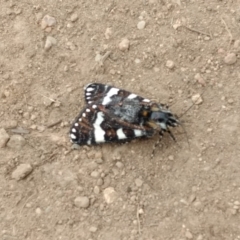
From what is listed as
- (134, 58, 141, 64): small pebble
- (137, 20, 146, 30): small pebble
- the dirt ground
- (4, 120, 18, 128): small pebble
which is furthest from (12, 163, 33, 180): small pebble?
(137, 20, 146, 30): small pebble

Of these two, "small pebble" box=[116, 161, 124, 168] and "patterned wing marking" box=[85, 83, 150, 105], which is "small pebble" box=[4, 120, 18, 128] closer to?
"patterned wing marking" box=[85, 83, 150, 105]

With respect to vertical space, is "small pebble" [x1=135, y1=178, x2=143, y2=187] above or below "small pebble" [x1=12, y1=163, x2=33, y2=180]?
below

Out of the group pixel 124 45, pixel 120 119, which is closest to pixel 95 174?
pixel 120 119

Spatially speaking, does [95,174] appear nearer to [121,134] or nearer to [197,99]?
[121,134]

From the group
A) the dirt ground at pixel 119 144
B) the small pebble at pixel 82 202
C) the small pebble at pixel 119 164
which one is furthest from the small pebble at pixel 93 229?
the small pebble at pixel 119 164

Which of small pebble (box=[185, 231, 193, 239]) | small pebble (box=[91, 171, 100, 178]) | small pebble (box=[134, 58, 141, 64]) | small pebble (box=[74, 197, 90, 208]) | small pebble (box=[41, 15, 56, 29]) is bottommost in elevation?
small pebble (box=[185, 231, 193, 239])

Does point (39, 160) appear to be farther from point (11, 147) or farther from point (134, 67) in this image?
point (134, 67)

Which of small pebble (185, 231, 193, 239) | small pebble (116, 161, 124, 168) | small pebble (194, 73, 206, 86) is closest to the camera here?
small pebble (185, 231, 193, 239)
